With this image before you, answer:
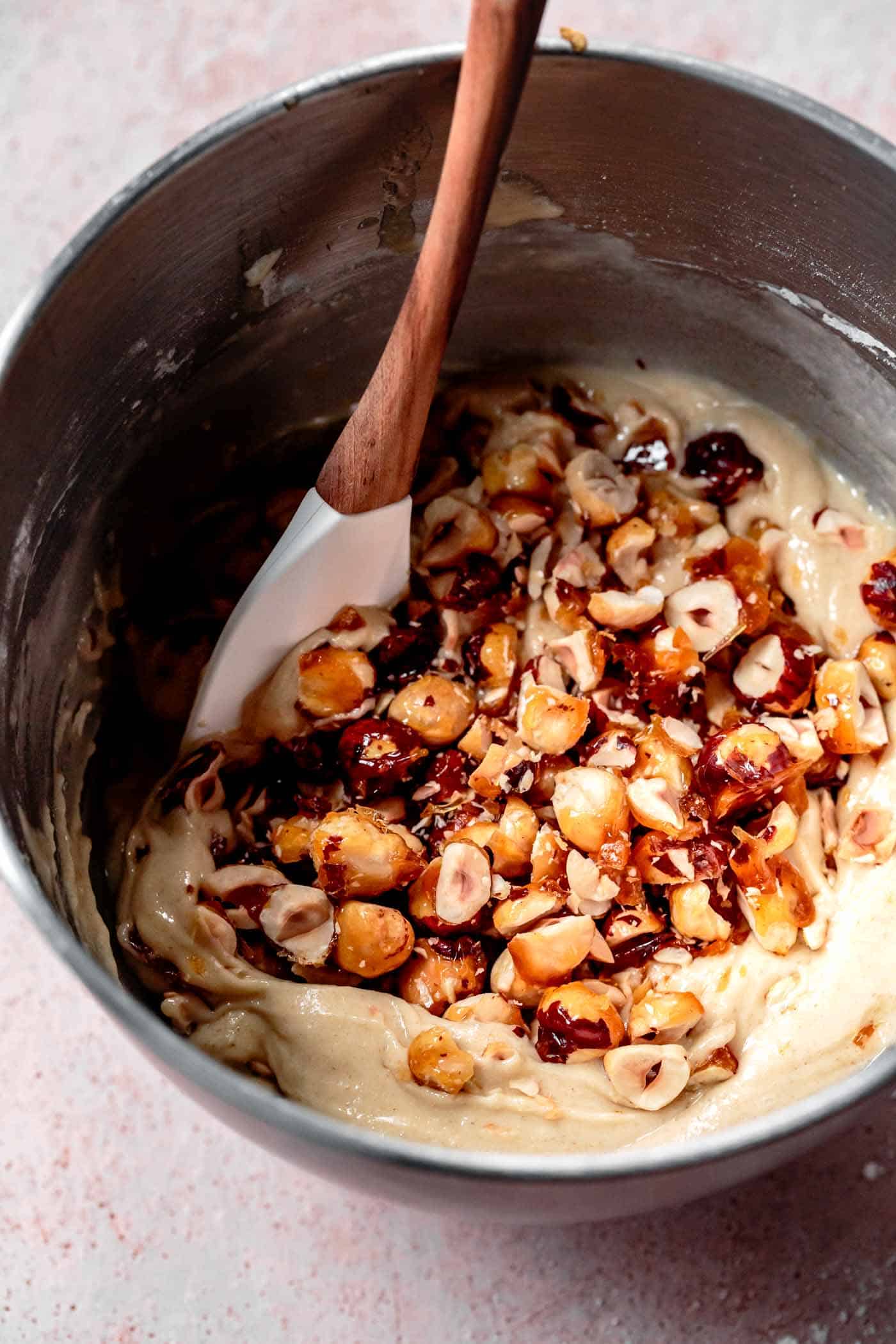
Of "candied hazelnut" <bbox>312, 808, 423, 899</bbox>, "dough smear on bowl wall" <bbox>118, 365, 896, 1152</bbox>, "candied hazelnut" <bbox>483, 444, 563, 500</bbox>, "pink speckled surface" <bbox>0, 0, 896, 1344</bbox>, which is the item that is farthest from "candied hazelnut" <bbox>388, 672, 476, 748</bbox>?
"pink speckled surface" <bbox>0, 0, 896, 1344</bbox>

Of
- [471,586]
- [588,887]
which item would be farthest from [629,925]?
[471,586]

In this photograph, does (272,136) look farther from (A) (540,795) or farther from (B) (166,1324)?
(B) (166,1324)

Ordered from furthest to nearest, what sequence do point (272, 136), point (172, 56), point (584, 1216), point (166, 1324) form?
point (172, 56), point (166, 1324), point (272, 136), point (584, 1216)

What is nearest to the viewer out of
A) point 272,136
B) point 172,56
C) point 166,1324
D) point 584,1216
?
point 584,1216

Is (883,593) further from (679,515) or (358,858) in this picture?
(358,858)

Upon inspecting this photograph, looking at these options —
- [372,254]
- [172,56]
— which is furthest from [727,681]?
[172,56]

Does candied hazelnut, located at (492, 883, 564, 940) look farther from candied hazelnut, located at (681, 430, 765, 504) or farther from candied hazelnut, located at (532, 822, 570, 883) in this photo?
candied hazelnut, located at (681, 430, 765, 504)
